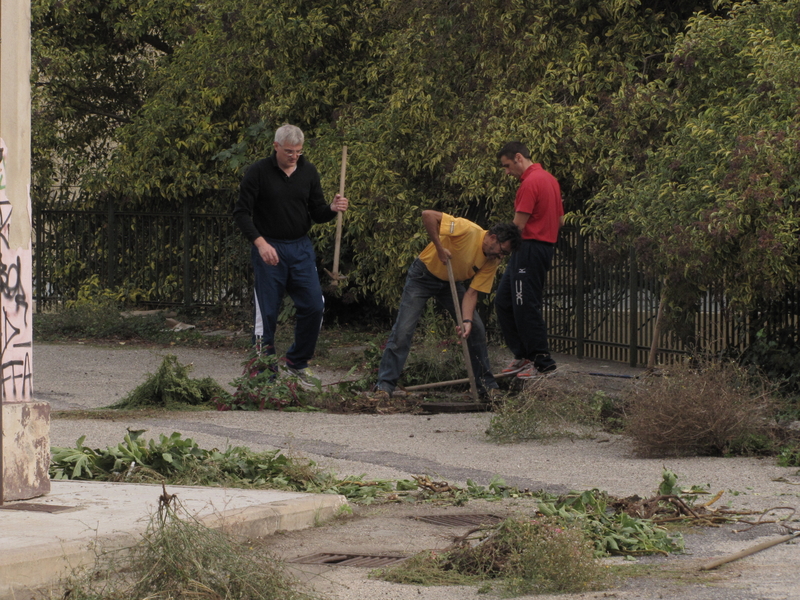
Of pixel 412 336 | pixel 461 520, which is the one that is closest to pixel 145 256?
pixel 412 336

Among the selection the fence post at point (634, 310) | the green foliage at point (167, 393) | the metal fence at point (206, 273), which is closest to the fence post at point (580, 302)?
the metal fence at point (206, 273)

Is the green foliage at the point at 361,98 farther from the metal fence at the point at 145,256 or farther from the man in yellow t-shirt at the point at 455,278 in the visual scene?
the man in yellow t-shirt at the point at 455,278

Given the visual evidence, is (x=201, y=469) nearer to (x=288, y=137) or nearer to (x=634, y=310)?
(x=288, y=137)

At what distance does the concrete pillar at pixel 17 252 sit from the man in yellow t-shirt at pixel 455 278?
13.8ft

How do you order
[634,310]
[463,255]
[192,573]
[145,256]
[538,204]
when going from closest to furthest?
[192,573]
[463,255]
[538,204]
[634,310]
[145,256]

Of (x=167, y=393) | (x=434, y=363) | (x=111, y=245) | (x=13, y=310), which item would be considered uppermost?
(x=111, y=245)

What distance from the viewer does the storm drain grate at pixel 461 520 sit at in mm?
5387

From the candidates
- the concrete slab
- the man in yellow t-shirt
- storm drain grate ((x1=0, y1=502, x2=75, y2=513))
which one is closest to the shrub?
the concrete slab

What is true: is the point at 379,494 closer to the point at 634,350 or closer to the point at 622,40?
the point at 634,350

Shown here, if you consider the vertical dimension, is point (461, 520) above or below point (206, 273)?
below

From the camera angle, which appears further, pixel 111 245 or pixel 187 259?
pixel 111 245

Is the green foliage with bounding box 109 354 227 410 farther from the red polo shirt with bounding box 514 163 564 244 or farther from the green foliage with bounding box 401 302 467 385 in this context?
the red polo shirt with bounding box 514 163 564 244

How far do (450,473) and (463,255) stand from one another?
3.05 meters

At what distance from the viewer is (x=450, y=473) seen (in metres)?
6.71
